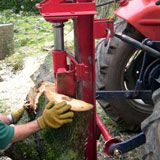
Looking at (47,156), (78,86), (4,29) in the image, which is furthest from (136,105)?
(4,29)

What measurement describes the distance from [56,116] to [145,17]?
1.08m

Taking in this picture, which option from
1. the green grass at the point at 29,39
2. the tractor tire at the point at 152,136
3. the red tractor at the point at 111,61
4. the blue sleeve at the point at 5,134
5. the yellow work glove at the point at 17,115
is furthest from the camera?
the green grass at the point at 29,39

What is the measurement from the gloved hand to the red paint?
36.5 inches

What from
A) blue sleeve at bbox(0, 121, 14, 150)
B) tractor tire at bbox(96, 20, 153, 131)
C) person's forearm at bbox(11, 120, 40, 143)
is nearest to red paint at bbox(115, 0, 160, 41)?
tractor tire at bbox(96, 20, 153, 131)

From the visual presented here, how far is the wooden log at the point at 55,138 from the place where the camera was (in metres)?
2.01

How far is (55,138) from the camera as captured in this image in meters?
2.12

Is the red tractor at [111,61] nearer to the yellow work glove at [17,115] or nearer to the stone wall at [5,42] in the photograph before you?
the yellow work glove at [17,115]

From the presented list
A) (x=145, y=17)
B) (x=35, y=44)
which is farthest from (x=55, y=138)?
(x=35, y=44)

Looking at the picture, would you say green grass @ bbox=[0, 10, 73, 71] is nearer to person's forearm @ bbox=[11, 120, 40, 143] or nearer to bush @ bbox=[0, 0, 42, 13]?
person's forearm @ bbox=[11, 120, 40, 143]

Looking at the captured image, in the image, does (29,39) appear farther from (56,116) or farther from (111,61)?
(56,116)

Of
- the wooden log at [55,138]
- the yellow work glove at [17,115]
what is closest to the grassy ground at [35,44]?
the wooden log at [55,138]

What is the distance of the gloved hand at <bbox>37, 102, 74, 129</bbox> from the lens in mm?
1862

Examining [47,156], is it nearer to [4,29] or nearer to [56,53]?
[56,53]

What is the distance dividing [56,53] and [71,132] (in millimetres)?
578
